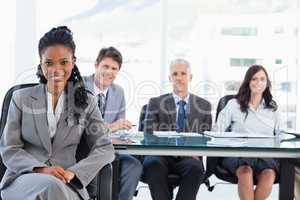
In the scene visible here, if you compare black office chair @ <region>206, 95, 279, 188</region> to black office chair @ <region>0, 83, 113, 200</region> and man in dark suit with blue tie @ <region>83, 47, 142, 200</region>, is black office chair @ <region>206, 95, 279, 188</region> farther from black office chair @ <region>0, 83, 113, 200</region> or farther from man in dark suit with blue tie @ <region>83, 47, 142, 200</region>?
black office chair @ <region>0, 83, 113, 200</region>

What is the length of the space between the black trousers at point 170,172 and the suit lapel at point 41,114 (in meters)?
0.94

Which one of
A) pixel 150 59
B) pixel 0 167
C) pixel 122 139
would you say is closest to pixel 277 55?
pixel 150 59

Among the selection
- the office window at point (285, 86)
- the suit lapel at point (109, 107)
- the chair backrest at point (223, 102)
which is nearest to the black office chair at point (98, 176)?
the suit lapel at point (109, 107)

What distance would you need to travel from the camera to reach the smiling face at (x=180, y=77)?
3.32 meters

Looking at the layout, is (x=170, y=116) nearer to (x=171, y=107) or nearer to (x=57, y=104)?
(x=171, y=107)

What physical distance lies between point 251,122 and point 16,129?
5.83ft

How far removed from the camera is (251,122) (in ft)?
10.7

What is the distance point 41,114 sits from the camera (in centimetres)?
225

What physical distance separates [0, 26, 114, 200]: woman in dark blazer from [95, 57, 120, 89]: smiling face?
871mm

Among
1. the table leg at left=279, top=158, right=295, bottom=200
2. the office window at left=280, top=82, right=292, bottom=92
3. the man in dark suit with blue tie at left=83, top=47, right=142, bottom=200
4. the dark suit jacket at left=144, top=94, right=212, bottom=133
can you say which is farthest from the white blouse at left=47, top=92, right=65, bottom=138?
the office window at left=280, top=82, right=292, bottom=92

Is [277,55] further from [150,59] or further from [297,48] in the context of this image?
[150,59]

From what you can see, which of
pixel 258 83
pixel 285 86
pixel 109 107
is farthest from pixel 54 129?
pixel 285 86

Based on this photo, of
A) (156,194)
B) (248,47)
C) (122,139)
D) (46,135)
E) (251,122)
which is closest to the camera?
(46,135)

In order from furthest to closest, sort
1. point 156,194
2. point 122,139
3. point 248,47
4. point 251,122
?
point 248,47 < point 251,122 < point 156,194 < point 122,139
